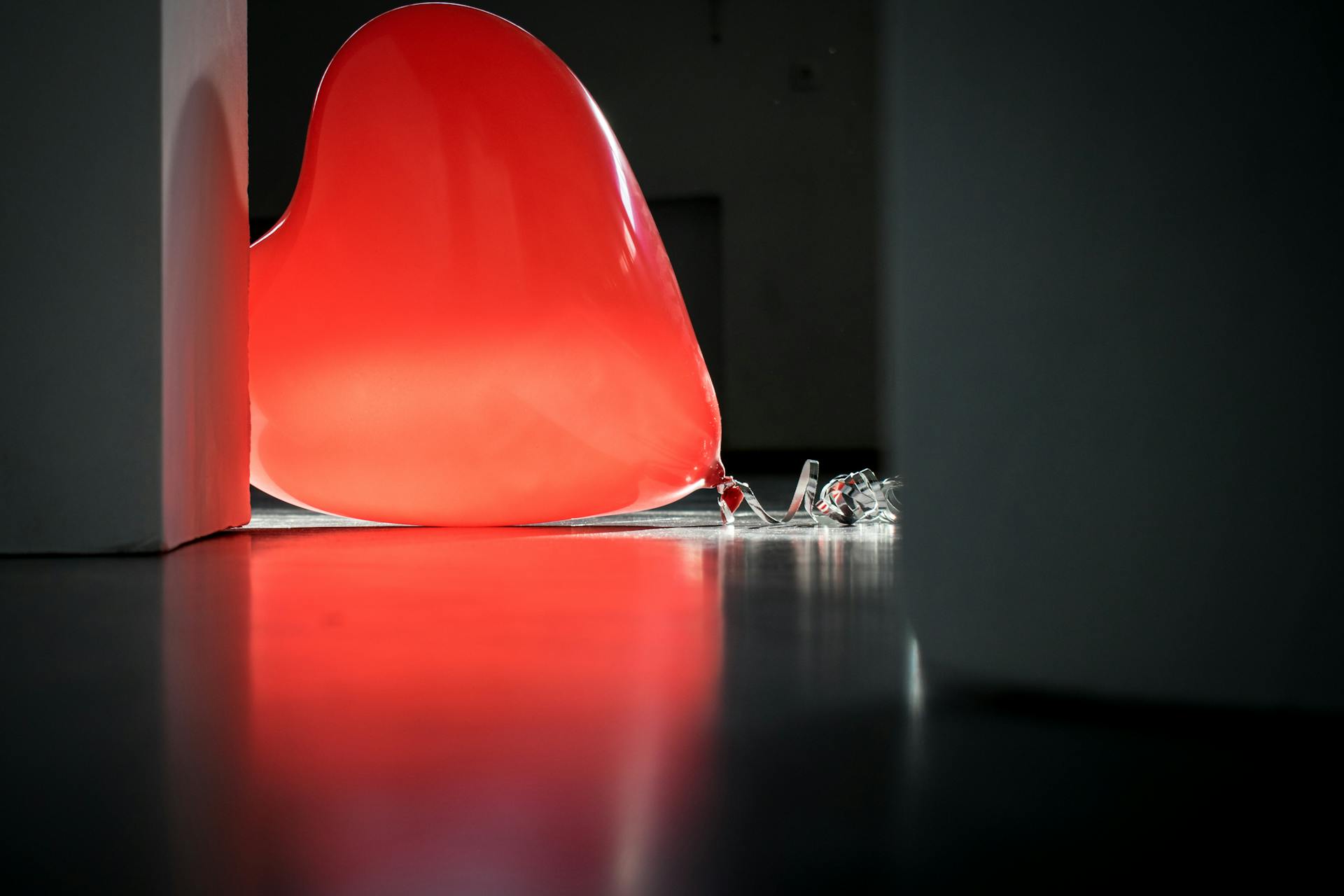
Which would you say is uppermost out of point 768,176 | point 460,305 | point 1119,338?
point 768,176

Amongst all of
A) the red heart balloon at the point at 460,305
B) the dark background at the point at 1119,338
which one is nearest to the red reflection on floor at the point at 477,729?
the dark background at the point at 1119,338

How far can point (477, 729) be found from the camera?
20.3 inches

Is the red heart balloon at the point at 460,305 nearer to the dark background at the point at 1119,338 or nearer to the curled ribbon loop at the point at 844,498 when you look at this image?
the curled ribbon loop at the point at 844,498

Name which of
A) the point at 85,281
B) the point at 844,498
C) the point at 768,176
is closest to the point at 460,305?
the point at 85,281

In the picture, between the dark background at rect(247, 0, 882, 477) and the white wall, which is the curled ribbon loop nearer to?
the white wall

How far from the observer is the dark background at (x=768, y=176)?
6355 mm

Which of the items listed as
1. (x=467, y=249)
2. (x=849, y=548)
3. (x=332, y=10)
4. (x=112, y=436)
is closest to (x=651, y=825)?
(x=849, y=548)

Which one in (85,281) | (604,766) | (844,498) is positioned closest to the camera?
(604,766)

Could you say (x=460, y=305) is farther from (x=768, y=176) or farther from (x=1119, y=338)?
(x=768, y=176)

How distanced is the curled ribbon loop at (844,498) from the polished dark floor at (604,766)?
89 centimetres

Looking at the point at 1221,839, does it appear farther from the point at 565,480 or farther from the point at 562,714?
the point at 565,480

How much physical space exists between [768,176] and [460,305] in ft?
16.8

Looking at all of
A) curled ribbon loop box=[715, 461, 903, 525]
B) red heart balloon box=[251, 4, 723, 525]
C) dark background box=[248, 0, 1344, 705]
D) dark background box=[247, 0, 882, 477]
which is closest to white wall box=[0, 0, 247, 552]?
red heart balloon box=[251, 4, 723, 525]

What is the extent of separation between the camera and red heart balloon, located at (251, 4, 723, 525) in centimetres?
152
